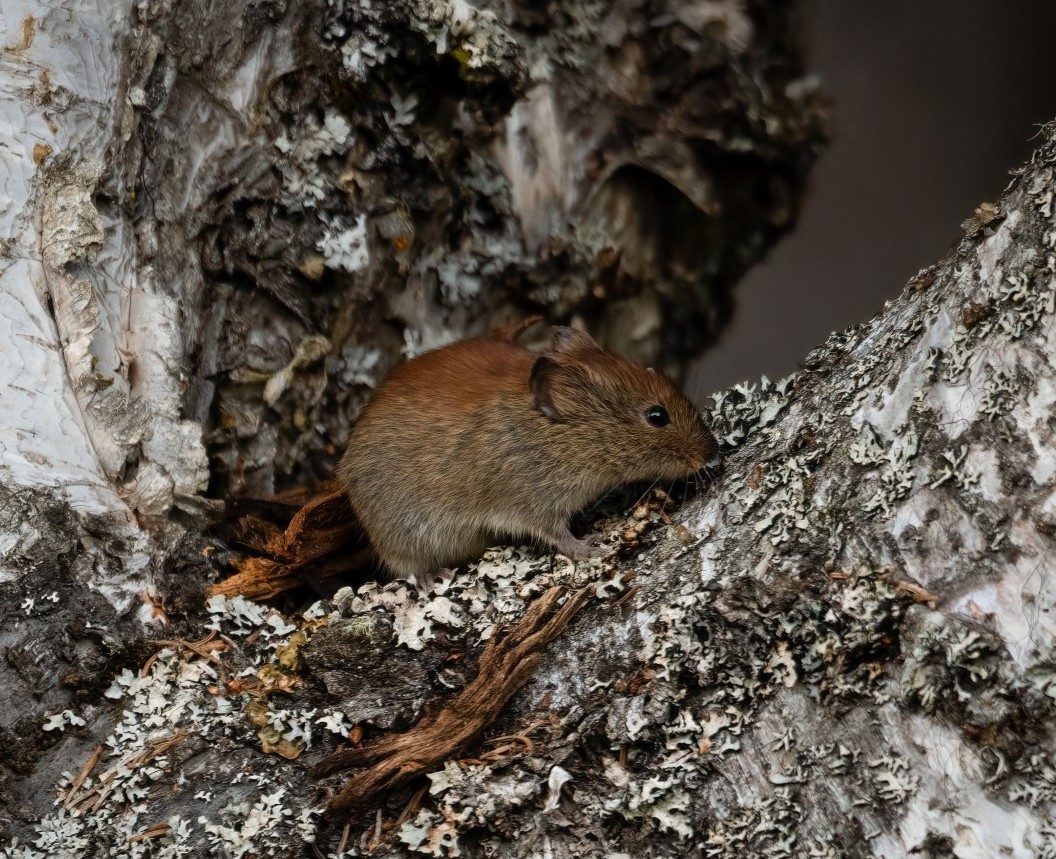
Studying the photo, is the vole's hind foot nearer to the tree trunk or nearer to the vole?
the tree trunk

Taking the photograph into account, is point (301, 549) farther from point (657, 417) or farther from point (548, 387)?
point (657, 417)

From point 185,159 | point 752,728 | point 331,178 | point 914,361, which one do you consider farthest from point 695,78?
point 752,728

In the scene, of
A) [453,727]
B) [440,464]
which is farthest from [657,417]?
[453,727]

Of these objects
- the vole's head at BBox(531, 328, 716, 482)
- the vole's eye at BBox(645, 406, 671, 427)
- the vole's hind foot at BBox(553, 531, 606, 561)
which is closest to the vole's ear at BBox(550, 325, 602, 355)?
the vole's head at BBox(531, 328, 716, 482)

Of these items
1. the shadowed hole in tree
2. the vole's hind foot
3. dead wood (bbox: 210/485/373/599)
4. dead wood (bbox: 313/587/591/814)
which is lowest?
dead wood (bbox: 313/587/591/814)

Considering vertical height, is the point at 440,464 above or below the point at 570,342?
below

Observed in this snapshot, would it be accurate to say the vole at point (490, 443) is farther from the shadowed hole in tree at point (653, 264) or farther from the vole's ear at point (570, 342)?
the shadowed hole in tree at point (653, 264)

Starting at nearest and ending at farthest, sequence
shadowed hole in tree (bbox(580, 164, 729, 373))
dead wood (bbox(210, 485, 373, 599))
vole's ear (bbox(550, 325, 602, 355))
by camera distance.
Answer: dead wood (bbox(210, 485, 373, 599)) < vole's ear (bbox(550, 325, 602, 355)) < shadowed hole in tree (bbox(580, 164, 729, 373))
